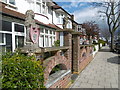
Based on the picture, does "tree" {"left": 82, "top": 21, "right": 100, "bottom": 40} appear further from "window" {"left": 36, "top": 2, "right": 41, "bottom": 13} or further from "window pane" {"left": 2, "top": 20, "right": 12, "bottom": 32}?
"window pane" {"left": 2, "top": 20, "right": 12, "bottom": 32}

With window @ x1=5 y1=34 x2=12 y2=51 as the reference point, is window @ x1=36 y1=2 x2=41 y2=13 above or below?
above

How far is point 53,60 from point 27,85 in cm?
149

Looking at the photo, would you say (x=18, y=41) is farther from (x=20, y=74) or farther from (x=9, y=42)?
(x=20, y=74)

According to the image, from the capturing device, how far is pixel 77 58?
21.3ft

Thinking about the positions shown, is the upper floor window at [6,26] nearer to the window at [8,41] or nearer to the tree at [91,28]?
the window at [8,41]

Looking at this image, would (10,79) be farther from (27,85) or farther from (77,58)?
(77,58)

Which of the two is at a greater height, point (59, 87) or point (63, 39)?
point (63, 39)

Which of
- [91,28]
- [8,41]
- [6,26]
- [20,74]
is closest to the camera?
[20,74]

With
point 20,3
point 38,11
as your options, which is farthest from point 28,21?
point 38,11

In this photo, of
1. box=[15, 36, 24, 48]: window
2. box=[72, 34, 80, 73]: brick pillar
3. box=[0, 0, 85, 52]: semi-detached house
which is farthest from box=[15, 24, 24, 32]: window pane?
box=[72, 34, 80, 73]: brick pillar

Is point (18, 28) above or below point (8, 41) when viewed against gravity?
above

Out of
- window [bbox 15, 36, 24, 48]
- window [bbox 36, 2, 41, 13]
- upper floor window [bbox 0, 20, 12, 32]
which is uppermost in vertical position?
window [bbox 36, 2, 41, 13]

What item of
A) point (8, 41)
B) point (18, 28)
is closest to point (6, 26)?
point (8, 41)

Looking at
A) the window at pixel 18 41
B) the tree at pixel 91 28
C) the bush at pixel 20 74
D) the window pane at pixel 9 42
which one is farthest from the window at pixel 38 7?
the tree at pixel 91 28
